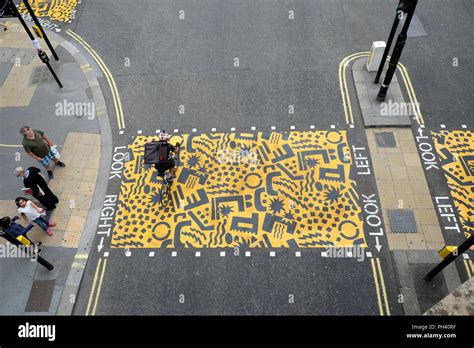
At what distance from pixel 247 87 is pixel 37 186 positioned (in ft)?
25.8

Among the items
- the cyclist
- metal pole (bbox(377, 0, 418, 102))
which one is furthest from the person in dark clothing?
metal pole (bbox(377, 0, 418, 102))

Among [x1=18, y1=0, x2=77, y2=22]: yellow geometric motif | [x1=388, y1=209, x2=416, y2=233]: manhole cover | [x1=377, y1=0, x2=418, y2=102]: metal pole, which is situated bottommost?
[x1=388, y1=209, x2=416, y2=233]: manhole cover

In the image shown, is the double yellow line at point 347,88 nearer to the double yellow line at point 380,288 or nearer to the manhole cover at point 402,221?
the manhole cover at point 402,221

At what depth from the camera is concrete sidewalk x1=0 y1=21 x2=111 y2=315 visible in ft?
29.6

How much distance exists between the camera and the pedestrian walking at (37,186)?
919cm

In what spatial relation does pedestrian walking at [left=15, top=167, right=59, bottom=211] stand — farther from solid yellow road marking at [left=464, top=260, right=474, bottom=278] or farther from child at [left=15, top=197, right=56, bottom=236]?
solid yellow road marking at [left=464, top=260, right=474, bottom=278]

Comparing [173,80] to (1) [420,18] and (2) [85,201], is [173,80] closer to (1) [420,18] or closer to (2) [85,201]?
(2) [85,201]

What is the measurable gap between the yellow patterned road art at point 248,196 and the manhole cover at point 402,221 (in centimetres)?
Result: 89

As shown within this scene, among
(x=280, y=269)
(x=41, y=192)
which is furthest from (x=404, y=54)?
(x=41, y=192)

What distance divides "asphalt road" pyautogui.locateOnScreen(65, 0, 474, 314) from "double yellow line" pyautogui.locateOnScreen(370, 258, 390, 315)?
0.12 meters

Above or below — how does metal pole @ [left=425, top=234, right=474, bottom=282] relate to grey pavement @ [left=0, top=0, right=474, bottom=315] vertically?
below

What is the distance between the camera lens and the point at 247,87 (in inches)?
520

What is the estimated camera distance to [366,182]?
10570mm

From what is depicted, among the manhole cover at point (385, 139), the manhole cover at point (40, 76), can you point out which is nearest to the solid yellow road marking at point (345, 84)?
the manhole cover at point (385, 139)
